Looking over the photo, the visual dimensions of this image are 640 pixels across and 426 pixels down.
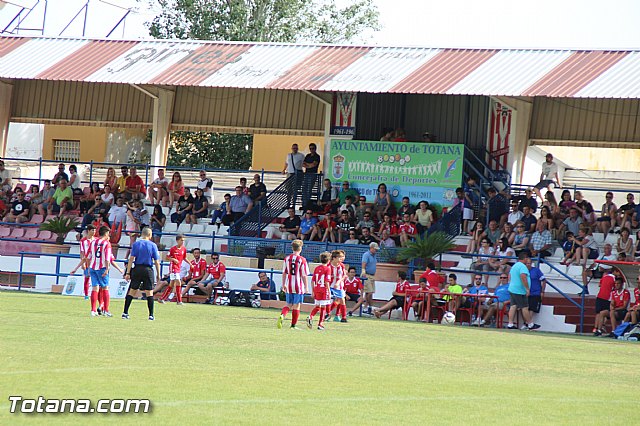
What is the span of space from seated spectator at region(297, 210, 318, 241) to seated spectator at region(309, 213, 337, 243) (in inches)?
7.3

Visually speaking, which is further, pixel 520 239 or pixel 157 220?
pixel 157 220

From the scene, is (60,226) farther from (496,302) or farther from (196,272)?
(496,302)

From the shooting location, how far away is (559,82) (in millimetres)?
29672

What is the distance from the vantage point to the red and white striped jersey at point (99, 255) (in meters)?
20.2

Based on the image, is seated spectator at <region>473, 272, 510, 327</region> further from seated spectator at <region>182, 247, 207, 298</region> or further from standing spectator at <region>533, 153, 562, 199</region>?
seated spectator at <region>182, 247, 207, 298</region>

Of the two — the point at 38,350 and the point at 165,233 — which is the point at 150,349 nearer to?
the point at 38,350

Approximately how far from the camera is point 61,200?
3409 centimetres


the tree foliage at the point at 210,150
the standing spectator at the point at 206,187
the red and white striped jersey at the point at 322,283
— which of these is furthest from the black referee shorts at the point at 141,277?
the tree foliage at the point at 210,150

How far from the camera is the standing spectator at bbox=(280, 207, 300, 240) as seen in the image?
1212 inches

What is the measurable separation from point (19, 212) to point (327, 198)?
31.1 feet

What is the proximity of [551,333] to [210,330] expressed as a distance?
341 inches

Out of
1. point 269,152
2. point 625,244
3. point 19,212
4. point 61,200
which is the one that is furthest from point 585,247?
point 269,152

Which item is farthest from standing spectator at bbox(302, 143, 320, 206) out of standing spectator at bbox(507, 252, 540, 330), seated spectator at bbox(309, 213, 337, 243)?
Answer: standing spectator at bbox(507, 252, 540, 330)

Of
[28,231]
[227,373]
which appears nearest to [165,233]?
[28,231]
